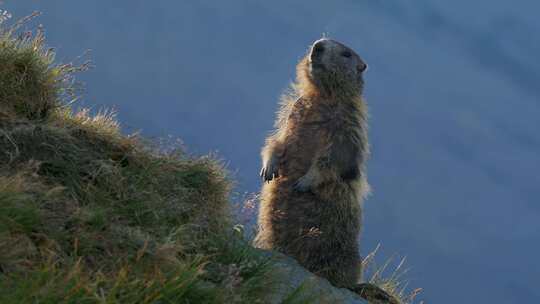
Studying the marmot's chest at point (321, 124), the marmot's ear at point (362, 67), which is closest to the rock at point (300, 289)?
the marmot's chest at point (321, 124)

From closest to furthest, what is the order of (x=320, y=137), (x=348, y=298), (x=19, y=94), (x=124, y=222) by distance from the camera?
(x=124, y=222) → (x=348, y=298) → (x=19, y=94) → (x=320, y=137)

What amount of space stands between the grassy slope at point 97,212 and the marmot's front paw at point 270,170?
776 millimetres

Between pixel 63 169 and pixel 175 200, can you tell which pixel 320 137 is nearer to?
pixel 175 200

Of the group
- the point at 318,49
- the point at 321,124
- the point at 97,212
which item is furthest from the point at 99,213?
the point at 318,49

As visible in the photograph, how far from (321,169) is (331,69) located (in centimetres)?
115

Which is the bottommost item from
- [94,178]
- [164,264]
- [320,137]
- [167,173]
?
[164,264]

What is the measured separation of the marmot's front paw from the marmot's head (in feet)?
2.96

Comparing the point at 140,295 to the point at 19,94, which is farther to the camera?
the point at 19,94

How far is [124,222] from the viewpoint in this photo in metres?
5.67

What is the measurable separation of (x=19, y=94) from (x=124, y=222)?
7.26 feet

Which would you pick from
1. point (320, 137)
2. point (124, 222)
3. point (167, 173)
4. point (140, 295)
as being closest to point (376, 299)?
point (320, 137)

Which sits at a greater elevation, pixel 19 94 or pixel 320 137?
pixel 320 137

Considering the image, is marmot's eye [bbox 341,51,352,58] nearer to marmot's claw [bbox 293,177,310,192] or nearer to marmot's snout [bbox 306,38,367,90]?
marmot's snout [bbox 306,38,367,90]

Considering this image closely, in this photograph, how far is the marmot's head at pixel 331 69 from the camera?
824 cm
